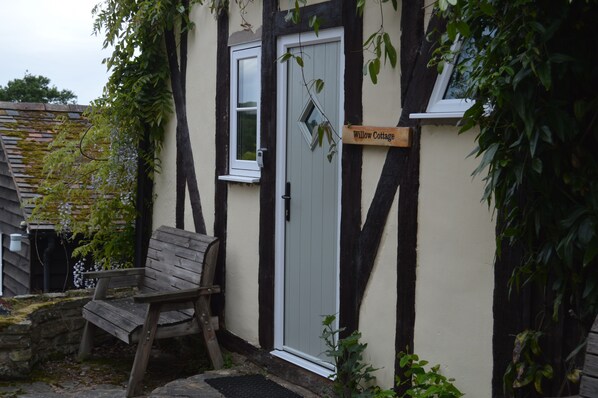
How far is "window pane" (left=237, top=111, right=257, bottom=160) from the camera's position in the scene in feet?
21.5

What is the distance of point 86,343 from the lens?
7082mm

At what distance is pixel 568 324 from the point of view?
389 cm

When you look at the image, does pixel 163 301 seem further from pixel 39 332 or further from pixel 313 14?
pixel 313 14

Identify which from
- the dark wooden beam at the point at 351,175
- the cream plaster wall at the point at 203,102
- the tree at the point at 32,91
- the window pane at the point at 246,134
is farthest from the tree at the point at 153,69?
the tree at the point at 32,91

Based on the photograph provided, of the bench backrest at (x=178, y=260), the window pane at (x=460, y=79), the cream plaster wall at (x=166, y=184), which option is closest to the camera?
the window pane at (x=460, y=79)

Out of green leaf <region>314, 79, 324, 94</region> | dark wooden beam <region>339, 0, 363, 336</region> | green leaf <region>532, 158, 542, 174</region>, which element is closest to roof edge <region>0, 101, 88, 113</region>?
green leaf <region>314, 79, 324, 94</region>

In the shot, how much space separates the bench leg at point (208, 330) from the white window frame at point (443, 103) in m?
2.50

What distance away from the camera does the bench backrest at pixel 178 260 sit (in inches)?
254

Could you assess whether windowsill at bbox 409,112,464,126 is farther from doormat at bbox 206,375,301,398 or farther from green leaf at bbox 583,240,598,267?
doormat at bbox 206,375,301,398

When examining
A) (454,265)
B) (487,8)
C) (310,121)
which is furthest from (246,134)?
(487,8)

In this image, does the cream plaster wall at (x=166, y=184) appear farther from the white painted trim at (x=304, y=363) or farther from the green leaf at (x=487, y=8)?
the green leaf at (x=487, y=8)

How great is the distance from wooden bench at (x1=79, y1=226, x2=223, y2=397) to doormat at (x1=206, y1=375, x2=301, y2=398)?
0.48 metres

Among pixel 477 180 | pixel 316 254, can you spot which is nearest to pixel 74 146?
pixel 316 254

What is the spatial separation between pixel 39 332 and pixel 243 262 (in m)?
1.89
